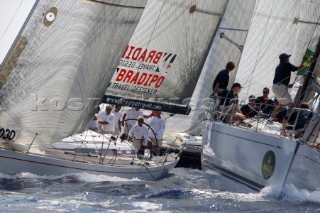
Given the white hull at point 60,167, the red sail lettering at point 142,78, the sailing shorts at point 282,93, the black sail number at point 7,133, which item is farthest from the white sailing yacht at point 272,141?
the black sail number at point 7,133

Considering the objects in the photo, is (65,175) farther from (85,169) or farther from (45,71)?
(45,71)

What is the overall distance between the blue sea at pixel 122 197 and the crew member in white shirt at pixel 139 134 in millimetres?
2295

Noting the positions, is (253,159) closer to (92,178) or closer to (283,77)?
(283,77)

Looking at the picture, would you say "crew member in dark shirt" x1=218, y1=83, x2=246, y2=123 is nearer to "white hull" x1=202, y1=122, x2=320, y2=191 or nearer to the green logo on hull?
"white hull" x1=202, y1=122, x2=320, y2=191

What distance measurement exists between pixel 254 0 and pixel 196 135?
4389mm

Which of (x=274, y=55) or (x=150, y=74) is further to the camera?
(x=274, y=55)

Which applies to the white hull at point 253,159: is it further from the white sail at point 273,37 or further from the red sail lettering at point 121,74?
the white sail at point 273,37

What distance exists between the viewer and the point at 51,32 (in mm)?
15031

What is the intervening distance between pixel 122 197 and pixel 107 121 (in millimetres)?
5558

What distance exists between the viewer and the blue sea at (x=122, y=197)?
1273 cm

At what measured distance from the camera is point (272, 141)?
1423cm

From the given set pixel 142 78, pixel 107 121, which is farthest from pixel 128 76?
pixel 107 121

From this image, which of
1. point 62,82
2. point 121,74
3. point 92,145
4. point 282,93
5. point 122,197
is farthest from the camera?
point 121,74

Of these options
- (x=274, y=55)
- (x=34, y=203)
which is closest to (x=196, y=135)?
(x=274, y=55)
